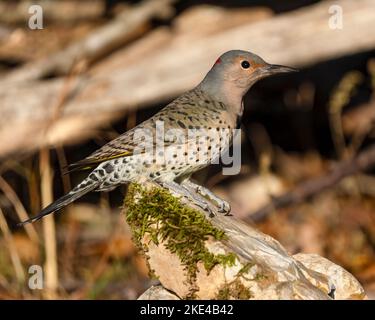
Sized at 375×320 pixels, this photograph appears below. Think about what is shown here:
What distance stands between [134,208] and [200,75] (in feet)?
12.3

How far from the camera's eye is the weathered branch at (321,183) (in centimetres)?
957

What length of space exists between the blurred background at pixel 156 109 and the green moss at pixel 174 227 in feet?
8.27

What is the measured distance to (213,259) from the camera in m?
4.67

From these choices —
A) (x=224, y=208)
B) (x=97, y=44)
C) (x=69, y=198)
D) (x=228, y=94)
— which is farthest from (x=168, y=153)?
(x=97, y=44)

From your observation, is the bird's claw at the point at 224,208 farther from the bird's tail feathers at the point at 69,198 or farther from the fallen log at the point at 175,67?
the fallen log at the point at 175,67

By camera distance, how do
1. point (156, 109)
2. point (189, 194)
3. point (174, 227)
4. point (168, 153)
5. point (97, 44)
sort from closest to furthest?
1. point (174, 227)
2. point (189, 194)
3. point (168, 153)
4. point (97, 44)
5. point (156, 109)

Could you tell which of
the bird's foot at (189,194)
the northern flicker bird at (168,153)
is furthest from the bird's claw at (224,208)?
the bird's foot at (189,194)

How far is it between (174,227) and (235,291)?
1.79ft

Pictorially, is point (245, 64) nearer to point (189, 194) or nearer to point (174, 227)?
point (189, 194)

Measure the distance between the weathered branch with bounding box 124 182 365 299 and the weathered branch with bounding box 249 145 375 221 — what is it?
426 centimetres

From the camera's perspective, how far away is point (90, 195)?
441 inches
